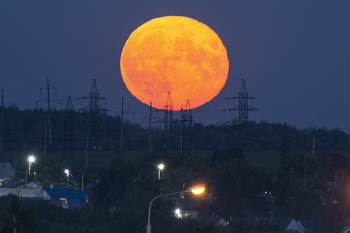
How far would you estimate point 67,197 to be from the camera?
65625mm

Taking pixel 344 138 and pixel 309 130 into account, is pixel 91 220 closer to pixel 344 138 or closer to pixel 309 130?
pixel 344 138

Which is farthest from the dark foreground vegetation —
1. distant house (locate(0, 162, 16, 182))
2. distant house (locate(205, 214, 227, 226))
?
distant house (locate(0, 162, 16, 182))

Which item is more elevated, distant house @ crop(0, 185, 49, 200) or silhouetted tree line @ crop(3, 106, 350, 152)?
silhouetted tree line @ crop(3, 106, 350, 152)

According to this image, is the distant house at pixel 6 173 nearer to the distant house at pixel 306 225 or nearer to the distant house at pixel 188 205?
the distant house at pixel 188 205

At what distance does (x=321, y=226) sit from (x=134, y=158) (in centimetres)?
3459

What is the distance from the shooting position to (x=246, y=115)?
328 ft

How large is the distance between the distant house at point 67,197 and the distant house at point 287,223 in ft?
64.2

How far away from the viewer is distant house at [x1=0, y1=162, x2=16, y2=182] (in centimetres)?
7938

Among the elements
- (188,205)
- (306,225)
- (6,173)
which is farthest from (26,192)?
(306,225)

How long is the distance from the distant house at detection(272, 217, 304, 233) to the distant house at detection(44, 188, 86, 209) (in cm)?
1956

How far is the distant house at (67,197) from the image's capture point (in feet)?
210

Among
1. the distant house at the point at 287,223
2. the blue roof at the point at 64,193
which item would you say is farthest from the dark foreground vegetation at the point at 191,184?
the distant house at the point at 287,223

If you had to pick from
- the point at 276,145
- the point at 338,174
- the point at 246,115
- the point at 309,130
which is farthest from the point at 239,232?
the point at 309,130

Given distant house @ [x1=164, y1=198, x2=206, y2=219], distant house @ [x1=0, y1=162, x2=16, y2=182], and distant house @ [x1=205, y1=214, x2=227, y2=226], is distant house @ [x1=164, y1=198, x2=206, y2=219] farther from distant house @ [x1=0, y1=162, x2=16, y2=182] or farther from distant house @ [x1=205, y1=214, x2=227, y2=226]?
distant house @ [x1=0, y1=162, x2=16, y2=182]
